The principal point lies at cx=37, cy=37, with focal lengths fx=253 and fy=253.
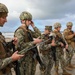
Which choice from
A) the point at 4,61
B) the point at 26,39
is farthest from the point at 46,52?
the point at 4,61

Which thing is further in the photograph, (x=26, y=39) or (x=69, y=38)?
(x=69, y=38)

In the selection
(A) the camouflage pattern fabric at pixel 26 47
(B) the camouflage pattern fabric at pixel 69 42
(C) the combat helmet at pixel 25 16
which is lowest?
(B) the camouflage pattern fabric at pixel 69 42

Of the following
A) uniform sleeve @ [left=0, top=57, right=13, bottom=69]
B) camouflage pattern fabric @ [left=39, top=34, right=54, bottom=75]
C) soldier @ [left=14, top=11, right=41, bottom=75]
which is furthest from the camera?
camouflage pattern fabric @ [left=39, top=34, right=54, bottom=75]

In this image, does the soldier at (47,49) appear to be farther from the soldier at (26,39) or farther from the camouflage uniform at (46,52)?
the soldier at (26,39)

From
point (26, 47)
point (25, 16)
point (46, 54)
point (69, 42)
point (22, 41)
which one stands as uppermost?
point (25, 16)

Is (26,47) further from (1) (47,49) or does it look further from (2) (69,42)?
(2) (69,42)

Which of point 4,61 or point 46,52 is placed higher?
point 4,61

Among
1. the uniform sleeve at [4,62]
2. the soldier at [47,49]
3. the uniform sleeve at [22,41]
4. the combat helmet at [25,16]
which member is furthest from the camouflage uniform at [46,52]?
the uniform sleeve at [4,62]

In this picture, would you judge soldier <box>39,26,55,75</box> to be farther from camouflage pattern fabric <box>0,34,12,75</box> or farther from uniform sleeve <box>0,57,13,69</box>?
uniform sleeve <box>0,57,13,69</box>

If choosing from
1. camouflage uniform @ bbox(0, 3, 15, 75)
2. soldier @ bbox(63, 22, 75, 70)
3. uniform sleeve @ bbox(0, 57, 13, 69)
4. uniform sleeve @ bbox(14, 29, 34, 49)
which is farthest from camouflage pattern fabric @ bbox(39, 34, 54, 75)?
uniform sleeve @ bbox(0, 57, 13, 69)

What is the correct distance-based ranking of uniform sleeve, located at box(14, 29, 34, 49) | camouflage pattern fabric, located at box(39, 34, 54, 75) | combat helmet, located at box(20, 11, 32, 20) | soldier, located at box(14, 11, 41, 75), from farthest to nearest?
1. camouflage pattern fabric, located at box(39, 34, 54, 75)
2. combat helmet, located at box(20, 11, 32, 20)
3. soldier, located at box(14, 11, 41, 75)
4. uniform sleeve, located at box(14, 29, 34, 49)

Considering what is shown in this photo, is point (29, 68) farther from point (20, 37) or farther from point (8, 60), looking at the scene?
point (8, 60)

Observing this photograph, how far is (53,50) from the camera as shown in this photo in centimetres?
827

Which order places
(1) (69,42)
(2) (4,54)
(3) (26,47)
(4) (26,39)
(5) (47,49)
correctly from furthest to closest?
(1) (69,42)
(5) (47,49)
(4) (26,39)
(3) (26,47)
(2) (4,54)
